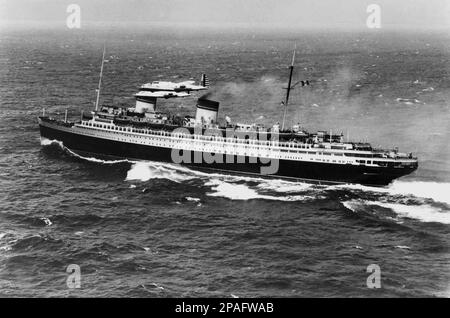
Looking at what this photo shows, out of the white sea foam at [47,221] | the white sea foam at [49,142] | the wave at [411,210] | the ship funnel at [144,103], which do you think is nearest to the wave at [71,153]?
the white sea foam at [49,142]

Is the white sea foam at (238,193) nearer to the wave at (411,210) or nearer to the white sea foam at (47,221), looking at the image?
the wave at (411,210)

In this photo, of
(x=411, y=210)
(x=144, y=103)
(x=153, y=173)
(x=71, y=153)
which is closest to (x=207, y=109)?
(x=144, y=103)

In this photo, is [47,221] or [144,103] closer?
[47,221]

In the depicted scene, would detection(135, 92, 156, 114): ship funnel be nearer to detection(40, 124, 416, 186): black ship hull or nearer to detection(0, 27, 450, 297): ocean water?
detection(40, 124, 416, 186): black ship hull

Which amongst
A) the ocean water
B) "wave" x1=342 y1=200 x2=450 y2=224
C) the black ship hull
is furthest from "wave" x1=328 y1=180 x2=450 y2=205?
"wave" x1=342 y1=200 x2=450 y2=224

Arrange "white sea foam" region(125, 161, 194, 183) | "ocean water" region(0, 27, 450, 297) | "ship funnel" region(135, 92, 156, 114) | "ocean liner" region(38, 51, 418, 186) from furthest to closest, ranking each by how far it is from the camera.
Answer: "ship funnel" region(135, 92, 156, 114), "white sea foam" region(125, 161, 194, 183), "ocean liner" region(38, 51, 418, 186), "ocean water" region(0, 27, 450, 297)

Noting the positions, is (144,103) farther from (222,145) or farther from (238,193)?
(238,193)
